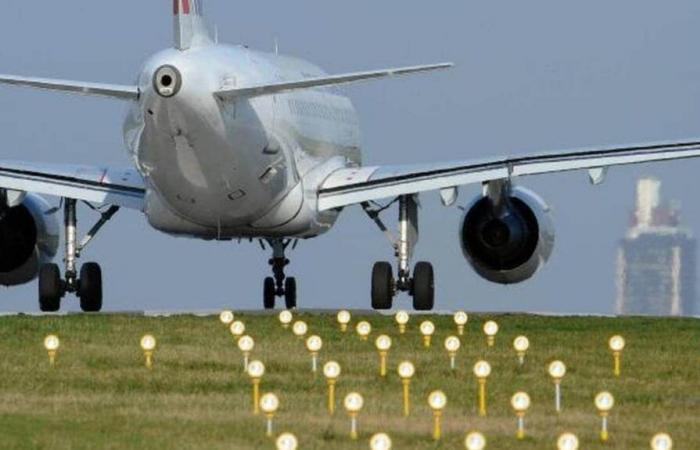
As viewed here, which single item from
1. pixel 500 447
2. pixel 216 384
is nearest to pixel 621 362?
pixel 216 384

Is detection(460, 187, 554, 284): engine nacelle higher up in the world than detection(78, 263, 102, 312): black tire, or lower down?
higher up

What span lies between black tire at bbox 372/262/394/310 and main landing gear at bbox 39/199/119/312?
566 cm

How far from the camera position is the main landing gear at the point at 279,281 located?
175 ft

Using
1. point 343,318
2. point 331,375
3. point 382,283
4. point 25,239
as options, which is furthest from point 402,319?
point 25,239

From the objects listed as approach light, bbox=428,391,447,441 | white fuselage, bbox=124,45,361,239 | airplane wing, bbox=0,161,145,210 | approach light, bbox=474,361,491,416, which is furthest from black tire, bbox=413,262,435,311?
approach light, bbox=428,391,447,441

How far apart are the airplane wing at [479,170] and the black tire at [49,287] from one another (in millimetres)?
6182

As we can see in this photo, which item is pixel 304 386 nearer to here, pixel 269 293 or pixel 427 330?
pixel 427 330

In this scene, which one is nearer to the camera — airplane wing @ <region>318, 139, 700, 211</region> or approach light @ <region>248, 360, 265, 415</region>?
approach light @ <region>248, 360, 265, 415</region>

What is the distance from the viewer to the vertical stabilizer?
4369cm

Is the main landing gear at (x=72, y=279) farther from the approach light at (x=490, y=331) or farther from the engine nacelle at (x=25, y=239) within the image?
the approach light at (x=490, y=331)

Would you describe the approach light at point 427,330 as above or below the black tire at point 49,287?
below

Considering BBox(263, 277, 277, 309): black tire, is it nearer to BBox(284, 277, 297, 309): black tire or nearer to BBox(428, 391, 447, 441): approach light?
BBox(284, 277, 297, 309): black tire

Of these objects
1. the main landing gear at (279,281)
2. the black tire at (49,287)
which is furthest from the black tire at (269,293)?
the black tire at (49,287)

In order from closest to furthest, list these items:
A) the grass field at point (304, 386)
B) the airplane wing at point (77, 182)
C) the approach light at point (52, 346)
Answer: the grass field at point (304, 386)
the approach light at point (52, 346)
the airplane wing at point (77, 182)
